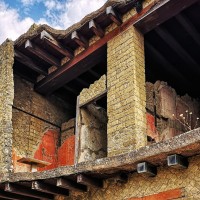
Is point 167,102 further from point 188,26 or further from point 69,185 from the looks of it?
point 69,185

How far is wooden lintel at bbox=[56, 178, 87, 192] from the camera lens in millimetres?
6238

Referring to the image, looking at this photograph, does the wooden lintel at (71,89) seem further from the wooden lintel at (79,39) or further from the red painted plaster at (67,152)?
the wooden lintel at (79,39)

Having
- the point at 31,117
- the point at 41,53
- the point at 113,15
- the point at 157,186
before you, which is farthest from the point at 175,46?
the point at 31,117

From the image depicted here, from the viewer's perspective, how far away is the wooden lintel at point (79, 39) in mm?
8273

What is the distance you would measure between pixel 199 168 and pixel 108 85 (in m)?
3.11

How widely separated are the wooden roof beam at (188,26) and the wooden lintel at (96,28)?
163 centimetres

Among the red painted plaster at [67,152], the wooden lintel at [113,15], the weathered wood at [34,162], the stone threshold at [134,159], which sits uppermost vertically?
the wooden lintel at [113,15]

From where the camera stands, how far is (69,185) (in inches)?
251

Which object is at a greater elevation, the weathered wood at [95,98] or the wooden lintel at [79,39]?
the wooden lintel at [79,39]

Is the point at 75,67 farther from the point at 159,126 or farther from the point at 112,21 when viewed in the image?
the point at 159,126

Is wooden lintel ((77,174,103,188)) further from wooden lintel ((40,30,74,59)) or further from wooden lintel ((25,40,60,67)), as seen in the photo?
wooden lintel ((25,40,60,67))

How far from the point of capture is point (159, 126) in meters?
8.35

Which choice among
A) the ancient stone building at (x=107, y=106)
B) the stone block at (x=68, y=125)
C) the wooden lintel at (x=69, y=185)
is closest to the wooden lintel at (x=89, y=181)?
the ancient stone building at (x=107, y=106)

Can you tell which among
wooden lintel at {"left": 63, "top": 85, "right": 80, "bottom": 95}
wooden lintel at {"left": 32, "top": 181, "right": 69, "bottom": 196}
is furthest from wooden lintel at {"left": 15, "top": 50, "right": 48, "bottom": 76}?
wooden lintel at {"left": 32, "top": 181, "right": 69, "bottom": 196}
